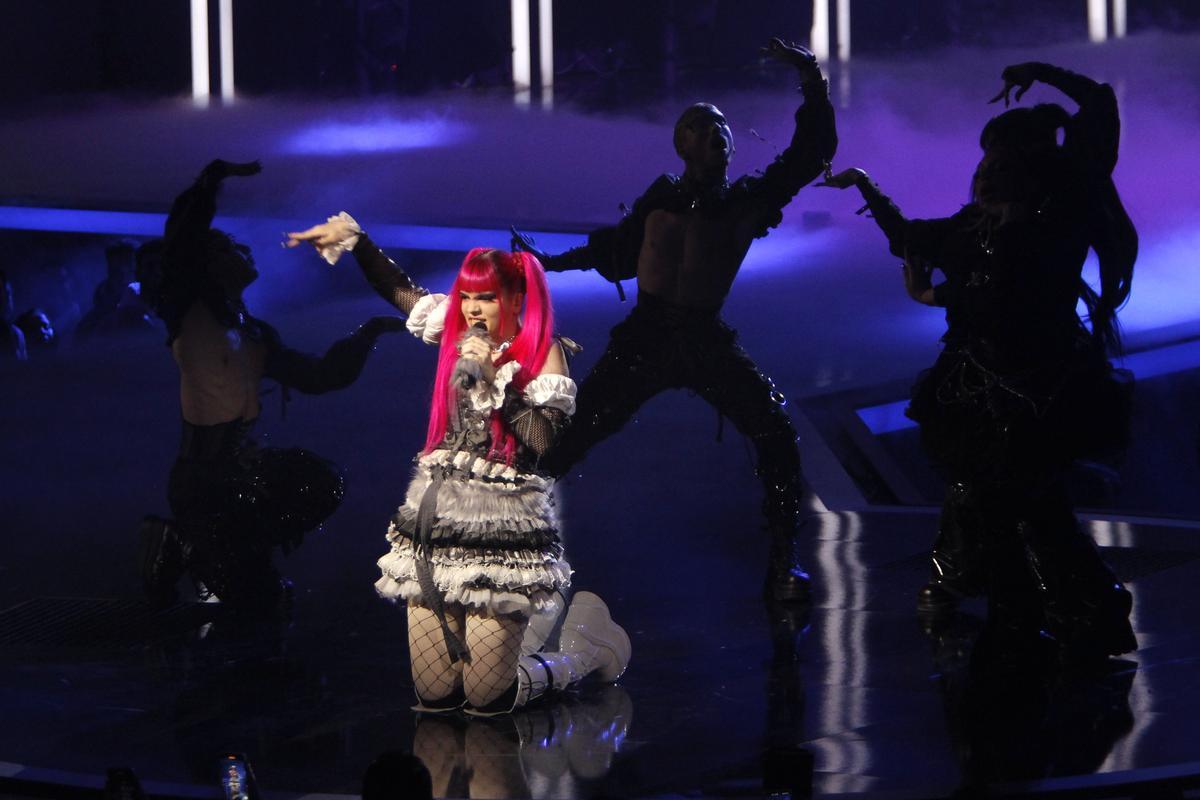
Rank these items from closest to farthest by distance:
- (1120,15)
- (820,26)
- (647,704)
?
Answer: (647,704) → (1120,15) → (820,26)

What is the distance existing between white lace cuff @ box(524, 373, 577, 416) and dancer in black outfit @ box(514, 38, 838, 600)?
4.40ft

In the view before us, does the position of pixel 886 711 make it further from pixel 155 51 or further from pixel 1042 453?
pixel 155 51

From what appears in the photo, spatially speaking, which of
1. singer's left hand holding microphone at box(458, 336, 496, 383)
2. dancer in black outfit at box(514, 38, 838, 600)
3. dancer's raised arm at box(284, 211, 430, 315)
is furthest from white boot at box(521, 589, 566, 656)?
dancer in black outfit at box(514, 38, 838, 600)

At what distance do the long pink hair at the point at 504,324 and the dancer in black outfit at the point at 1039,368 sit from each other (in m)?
1.22

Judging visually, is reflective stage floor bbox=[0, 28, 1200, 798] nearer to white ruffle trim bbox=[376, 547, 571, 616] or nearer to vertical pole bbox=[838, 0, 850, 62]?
vertical pole bbox=[838, 0, 850, 62]

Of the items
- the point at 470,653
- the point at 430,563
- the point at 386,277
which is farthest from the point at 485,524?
the point at 386,277

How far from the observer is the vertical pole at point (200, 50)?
31.1 feet

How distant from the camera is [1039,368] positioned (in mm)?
4512

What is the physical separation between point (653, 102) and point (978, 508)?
5.00m

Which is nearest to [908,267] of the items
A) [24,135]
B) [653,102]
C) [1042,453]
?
[1042,453]

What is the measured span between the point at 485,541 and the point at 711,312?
1.66 meters

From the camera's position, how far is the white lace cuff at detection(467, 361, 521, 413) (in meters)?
4.08

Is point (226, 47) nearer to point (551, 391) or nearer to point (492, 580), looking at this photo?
point (551, 391)

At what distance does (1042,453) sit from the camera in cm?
450
